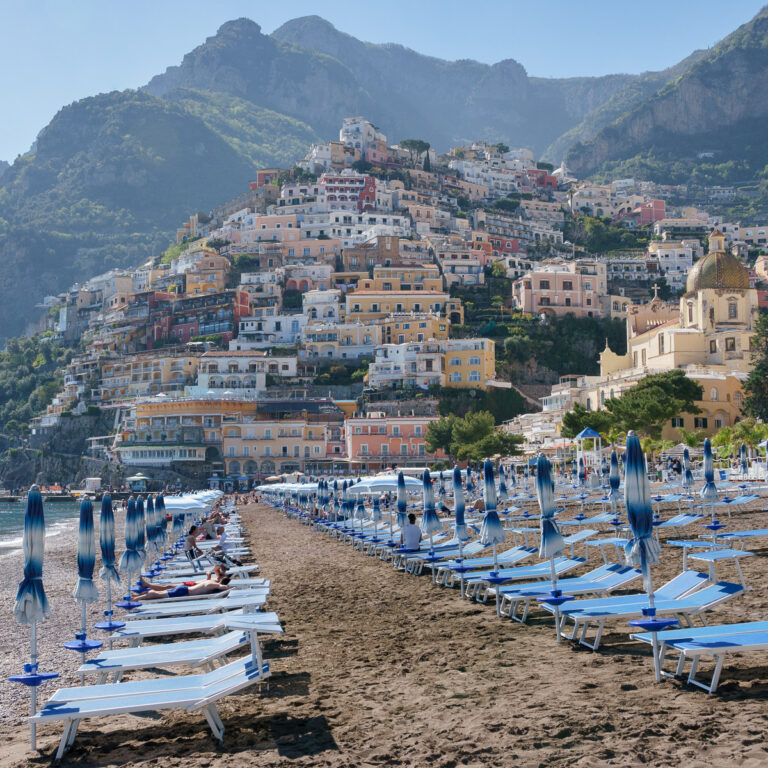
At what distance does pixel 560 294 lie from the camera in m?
85.7

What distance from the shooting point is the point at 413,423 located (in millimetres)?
67188

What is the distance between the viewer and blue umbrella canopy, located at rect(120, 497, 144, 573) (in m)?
13.3

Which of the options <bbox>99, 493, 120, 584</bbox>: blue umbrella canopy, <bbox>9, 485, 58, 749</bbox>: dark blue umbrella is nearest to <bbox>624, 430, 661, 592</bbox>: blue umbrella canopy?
<bbox>9, 485, 58, 749</bbox>: dark blue umbrella

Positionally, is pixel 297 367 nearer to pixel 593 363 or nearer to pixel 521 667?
pixel 593 363

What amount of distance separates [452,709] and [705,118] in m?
191

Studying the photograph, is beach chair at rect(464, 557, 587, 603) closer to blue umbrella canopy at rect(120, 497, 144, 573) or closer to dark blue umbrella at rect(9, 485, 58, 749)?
dark blue umbrella at rect(9, 485, 58, 749)

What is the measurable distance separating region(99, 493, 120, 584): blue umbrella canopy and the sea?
10157 millimetres

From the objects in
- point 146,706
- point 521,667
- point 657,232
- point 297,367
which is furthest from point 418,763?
point 657,232

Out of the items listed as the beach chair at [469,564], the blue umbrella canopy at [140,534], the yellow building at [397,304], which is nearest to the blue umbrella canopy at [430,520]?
the beach chair at [469,564]

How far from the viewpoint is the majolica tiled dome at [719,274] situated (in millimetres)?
56969

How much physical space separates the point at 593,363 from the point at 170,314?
43324 mm

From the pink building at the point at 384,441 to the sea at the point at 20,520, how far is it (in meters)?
20.0

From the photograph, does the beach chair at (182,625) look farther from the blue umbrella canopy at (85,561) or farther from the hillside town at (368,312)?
the hillside town at (368,312)

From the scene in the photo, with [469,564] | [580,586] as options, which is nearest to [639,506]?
[580,586]
